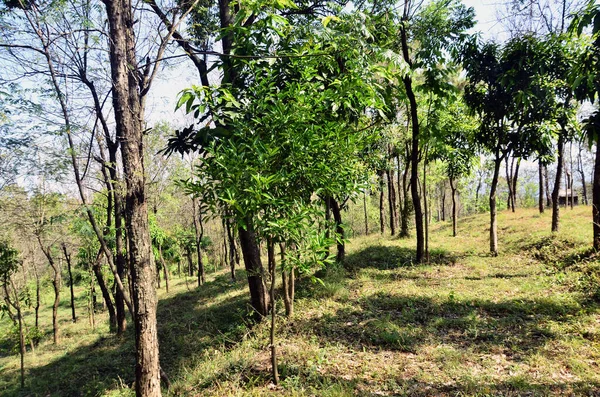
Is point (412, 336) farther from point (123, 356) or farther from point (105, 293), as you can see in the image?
point (105, 293)

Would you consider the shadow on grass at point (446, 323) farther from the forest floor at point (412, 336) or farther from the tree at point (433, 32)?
the tree at point (433, 32)

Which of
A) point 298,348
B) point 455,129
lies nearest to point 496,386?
point 298,348

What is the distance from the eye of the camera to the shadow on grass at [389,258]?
10.3m

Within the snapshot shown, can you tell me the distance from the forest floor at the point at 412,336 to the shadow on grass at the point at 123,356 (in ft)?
0.20

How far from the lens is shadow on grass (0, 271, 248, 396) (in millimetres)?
7562

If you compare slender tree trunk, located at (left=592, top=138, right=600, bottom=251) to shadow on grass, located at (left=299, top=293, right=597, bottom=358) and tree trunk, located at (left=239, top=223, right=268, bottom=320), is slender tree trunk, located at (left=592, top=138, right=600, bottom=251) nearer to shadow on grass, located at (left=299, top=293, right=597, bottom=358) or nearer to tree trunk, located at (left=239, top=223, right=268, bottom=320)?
shadow on grass, located at (left=299, top=293, right=597, bottom=358)

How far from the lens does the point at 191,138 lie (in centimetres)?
562

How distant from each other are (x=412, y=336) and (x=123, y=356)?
29.3 ft

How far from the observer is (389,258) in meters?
10.9

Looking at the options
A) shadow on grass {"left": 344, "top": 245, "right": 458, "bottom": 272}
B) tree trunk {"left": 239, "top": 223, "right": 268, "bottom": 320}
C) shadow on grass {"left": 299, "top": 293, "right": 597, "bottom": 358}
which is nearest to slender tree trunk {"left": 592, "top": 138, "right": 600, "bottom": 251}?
shadow on grass {"left": 299, "top": 293, "right": 597, "bottom": 358}

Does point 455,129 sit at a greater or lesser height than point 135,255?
greater

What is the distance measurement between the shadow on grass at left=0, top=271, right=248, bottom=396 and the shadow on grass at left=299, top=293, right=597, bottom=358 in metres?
2.32

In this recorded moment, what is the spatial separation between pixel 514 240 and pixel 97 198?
16.9 meters

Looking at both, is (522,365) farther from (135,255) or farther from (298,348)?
(135,255)
